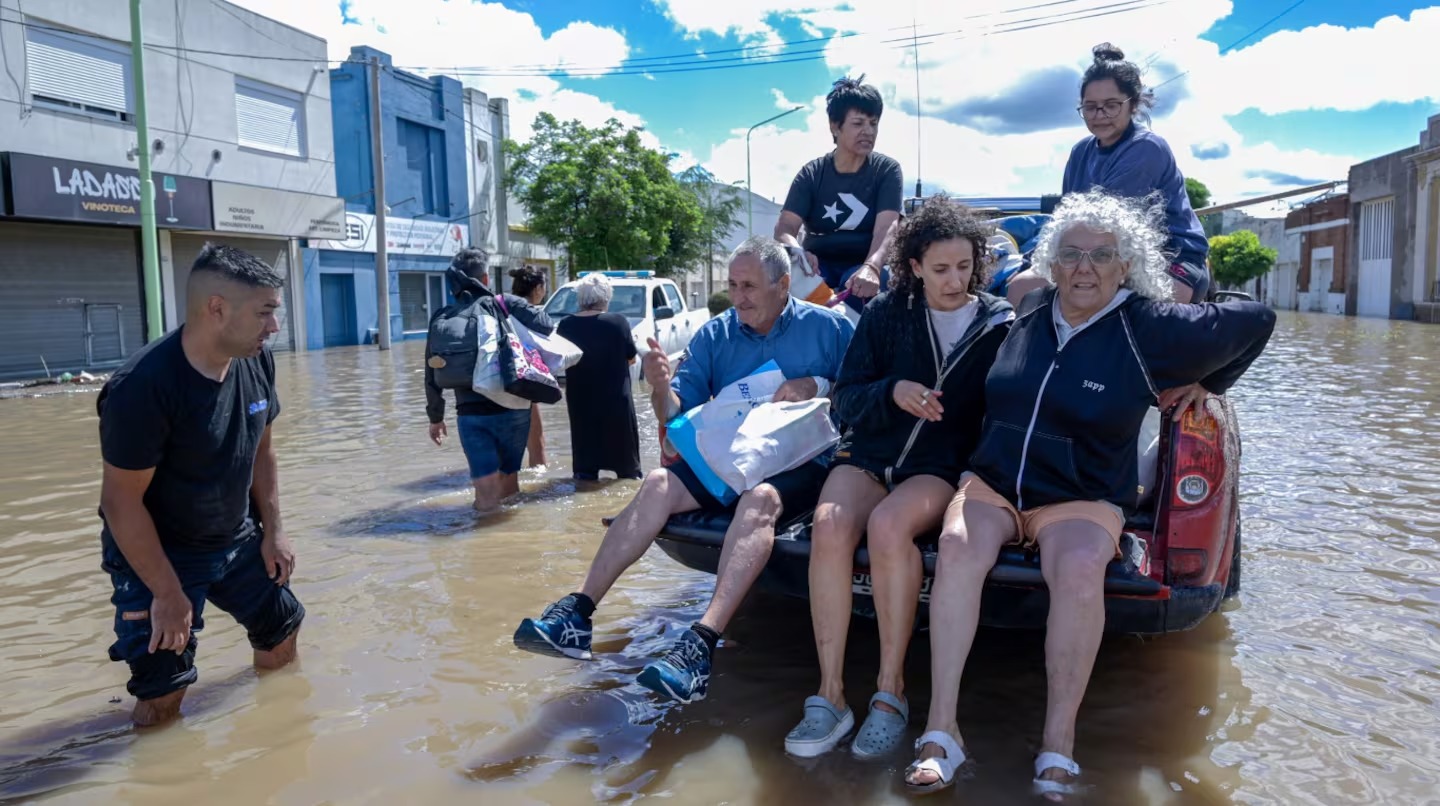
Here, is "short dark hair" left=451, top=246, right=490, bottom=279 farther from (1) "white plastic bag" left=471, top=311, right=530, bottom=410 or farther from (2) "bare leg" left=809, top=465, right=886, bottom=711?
(2) "bare leg" left=809, top=465, right=886, bottom=711

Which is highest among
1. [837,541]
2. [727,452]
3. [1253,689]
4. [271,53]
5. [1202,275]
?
[271,53]

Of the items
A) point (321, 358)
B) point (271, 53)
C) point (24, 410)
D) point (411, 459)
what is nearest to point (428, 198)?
point (271, 53)

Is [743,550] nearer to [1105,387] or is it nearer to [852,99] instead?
[1105,387]

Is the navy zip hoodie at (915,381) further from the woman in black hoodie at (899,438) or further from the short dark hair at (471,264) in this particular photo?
the short dark hair at (471,264)

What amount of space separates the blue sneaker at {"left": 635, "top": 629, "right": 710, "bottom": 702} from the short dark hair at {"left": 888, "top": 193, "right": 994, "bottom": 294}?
154cm

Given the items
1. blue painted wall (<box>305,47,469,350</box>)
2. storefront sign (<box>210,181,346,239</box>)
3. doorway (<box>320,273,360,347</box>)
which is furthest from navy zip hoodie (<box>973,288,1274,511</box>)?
doorway (<box>320,273,360,347</box>)

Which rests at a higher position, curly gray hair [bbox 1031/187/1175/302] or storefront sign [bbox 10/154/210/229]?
storefront sign [bbox 10/154/210/229]

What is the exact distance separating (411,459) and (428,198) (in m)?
26.4

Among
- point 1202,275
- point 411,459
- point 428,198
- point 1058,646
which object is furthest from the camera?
point 428,198

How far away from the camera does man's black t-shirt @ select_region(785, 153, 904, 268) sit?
5.43m

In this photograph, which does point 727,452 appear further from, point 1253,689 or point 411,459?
point 411,459

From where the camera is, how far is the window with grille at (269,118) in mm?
23047

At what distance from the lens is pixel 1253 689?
Result: 11.5 feet

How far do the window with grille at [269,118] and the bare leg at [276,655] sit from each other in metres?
22.5
